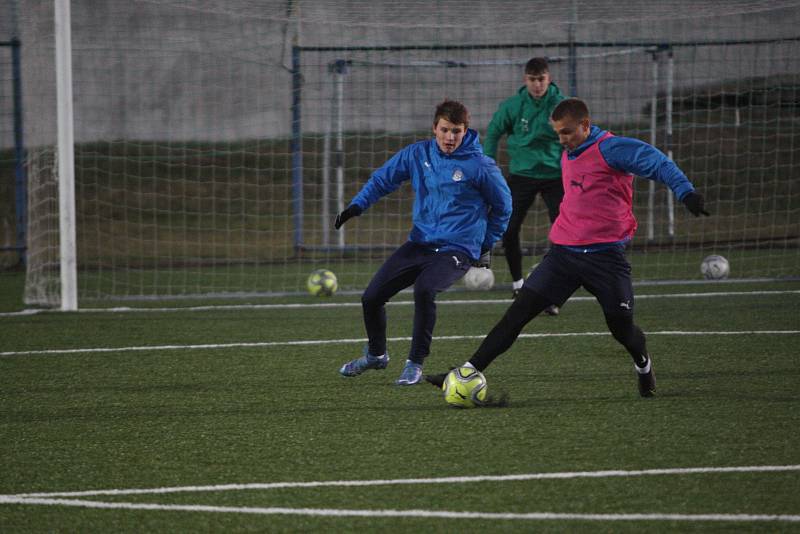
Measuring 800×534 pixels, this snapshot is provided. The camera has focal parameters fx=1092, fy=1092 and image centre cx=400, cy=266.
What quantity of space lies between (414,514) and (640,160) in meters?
2.50

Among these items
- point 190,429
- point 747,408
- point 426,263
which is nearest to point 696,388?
point 747,408

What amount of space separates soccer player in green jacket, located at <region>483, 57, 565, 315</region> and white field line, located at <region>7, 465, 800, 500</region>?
4862 millimetres

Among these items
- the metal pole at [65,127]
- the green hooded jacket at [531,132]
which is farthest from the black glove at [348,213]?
the metal pole at [65,127]

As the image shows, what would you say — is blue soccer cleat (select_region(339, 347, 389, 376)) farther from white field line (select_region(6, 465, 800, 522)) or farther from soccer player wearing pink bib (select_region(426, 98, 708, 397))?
white field line (select_region(6, 465, 800, 522))

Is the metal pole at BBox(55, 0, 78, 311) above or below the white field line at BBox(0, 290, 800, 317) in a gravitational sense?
above

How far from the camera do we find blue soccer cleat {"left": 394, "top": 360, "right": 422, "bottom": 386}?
6473 mm

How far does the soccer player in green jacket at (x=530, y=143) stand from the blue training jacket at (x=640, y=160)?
10.6 feet

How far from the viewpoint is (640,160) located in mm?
5609

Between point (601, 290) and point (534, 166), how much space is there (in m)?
3.59

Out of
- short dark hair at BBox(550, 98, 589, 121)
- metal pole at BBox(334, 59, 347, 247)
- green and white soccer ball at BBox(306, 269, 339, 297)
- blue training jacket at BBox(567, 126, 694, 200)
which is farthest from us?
metal pole at BBox(334, 59, 347, 247)

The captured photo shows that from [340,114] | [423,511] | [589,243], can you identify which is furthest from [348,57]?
[423,511]

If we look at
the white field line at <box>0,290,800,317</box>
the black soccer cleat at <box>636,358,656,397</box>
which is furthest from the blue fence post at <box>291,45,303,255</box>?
the black soccer cleat at <box>636,358,656,397</box>

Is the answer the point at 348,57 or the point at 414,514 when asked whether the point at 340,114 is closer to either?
the point at 348,57

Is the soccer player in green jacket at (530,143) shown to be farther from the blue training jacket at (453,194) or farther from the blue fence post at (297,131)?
the blue fence post at (297,131)
